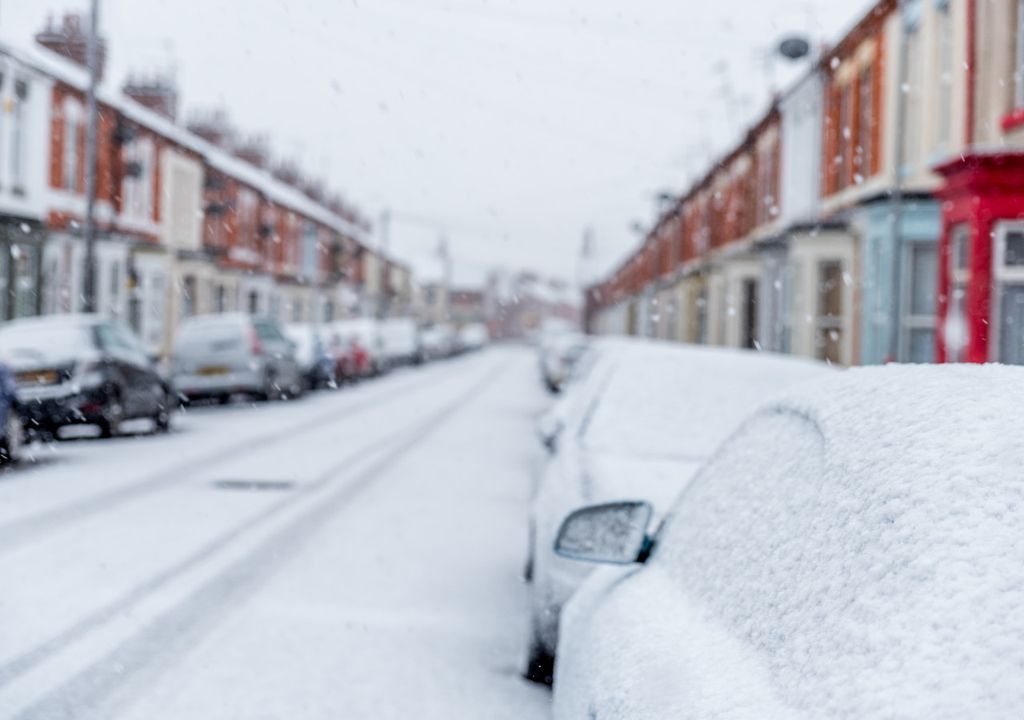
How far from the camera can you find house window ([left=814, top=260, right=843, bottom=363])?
24.9 metres

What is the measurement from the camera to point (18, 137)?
1133 inches

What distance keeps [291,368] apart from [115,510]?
16.2 metres

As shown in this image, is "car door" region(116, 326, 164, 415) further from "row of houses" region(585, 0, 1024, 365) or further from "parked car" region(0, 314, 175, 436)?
"row of houses" region(585, 0, 1024, 365)

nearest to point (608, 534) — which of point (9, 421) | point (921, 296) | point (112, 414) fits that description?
point (9, 421)

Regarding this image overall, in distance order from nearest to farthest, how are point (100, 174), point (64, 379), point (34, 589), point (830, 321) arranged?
point (34, 589), point (64, 379), point (830, 321), point (100, 174)

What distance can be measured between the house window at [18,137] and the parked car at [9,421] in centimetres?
1749

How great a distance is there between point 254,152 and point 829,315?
37483 mm

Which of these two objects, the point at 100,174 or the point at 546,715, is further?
the point at 100,174

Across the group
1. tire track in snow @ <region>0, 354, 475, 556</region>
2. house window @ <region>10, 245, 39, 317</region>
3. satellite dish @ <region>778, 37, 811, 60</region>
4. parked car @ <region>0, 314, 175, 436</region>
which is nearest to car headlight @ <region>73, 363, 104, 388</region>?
parked car @ <region>0, 314, 175, 436</region>

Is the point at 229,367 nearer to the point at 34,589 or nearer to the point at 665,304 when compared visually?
the point at 34,589

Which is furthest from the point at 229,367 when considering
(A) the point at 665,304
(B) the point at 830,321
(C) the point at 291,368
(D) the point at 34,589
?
(A) the point at 665,304

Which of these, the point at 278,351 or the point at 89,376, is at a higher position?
the point at 278,351

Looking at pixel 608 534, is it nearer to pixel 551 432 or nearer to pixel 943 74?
pixel 551 432

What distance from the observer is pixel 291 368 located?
25.6 m
